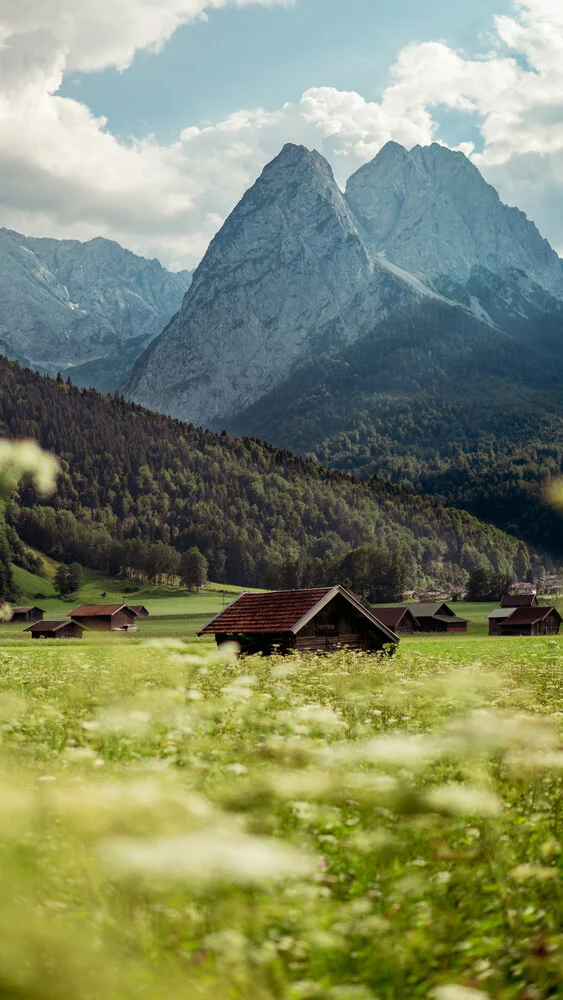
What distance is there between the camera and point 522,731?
7.75m

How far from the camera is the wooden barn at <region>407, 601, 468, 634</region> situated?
131m

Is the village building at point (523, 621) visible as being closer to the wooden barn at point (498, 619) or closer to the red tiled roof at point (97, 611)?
the wooden barn at point (498, 619)

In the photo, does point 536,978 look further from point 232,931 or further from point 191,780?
point 191,780

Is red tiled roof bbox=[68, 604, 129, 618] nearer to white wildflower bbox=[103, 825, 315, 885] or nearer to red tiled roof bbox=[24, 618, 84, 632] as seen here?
red tiled roof bbox=[24, 618, 84, 632]

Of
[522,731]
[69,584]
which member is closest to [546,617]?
[69,584]

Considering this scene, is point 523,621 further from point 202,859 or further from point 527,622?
point 202,859

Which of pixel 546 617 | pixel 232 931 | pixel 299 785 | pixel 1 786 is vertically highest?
pixel 1 786

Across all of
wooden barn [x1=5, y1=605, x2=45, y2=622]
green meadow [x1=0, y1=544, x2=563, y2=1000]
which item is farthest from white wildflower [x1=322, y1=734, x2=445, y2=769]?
wooden barn [x1=5, y1=605, x2=45, y2=622]

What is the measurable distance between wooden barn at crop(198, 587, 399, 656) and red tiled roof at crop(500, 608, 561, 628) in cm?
8102

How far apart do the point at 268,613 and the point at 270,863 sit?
3712cm

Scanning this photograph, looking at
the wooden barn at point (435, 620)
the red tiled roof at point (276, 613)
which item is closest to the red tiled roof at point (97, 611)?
the wooden barn at point (435, 620)

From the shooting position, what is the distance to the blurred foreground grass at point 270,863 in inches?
154

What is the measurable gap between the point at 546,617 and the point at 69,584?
366 ft

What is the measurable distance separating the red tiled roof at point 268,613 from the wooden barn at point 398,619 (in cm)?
8174
